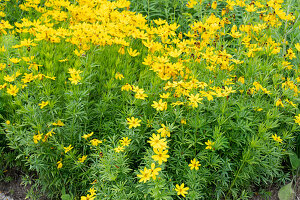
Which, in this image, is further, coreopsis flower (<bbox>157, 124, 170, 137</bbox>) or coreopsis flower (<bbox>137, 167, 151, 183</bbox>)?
coreopsis flower (<bbox>157, 124, 170, 137</bbox>)

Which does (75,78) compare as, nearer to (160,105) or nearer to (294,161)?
(160,105)

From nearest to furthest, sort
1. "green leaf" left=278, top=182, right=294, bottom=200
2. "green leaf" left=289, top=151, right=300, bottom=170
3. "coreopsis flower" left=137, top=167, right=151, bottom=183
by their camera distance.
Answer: "coreopsis flower" left=137, top=167, right=151, bottom=183
"green leaf" left=278, top=182, right=294, bottom=200
"green leaf" left=289, top=151, right=300, bottom=170

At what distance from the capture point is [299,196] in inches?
120

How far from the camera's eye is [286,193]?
292 centimetres

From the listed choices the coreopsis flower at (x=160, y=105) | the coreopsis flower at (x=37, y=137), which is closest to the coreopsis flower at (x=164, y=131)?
the coreopsis flower at (x=160, y=105)

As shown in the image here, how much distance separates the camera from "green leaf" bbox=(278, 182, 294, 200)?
292cm

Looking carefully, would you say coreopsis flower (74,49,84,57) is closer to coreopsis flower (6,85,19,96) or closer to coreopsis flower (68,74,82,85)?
coreopsis flower (68,74,82,85)

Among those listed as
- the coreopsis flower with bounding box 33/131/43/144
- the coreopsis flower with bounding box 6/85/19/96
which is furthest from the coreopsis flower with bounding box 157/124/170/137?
the coreopsis flower with bounding box 6/85/19/96

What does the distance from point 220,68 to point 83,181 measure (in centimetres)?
153

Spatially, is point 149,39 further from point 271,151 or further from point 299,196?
point 299,196

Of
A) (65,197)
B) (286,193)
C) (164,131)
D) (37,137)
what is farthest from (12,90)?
(286,193)

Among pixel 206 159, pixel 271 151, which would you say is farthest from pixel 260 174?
pixel 206 159

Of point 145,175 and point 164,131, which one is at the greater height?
point 164,131

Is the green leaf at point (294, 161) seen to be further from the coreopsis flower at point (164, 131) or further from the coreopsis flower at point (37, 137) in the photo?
the coreopsis flower at point (37, 137)
